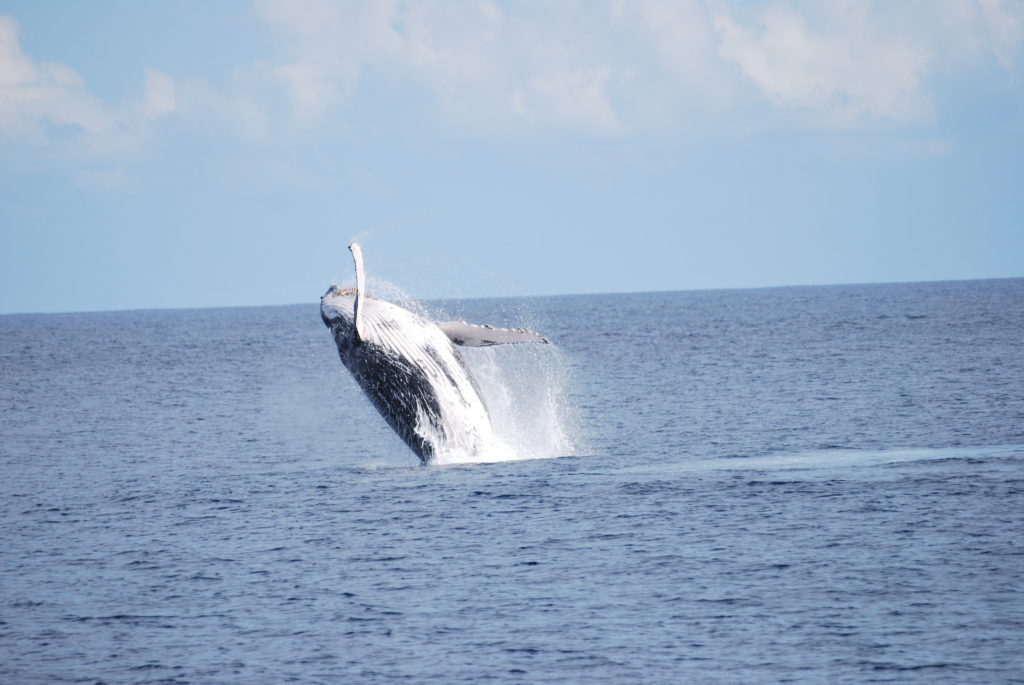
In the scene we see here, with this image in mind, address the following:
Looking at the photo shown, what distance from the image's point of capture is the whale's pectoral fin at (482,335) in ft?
68.9

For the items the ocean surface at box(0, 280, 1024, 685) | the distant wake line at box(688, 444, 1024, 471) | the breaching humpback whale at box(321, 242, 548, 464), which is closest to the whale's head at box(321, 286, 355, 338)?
the breaching humpback whale at box(321, 242, 548, 464)

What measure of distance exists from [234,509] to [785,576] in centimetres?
1076

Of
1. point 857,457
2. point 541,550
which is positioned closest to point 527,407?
point 857,457

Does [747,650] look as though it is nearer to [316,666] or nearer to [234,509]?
[316,666]

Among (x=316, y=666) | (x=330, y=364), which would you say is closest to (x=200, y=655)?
(x=316, y=666)

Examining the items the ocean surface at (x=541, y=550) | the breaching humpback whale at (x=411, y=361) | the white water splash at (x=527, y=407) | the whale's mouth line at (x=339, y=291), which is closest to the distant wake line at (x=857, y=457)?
the ocean surface at (x=541, y=550)

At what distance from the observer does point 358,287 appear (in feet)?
61.6

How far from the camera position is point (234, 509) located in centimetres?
2356

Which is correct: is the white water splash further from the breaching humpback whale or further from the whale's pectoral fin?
the whale's pectoral fin

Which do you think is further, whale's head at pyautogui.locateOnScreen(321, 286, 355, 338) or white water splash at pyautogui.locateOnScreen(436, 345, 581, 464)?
white water splash at pyautogui.locateOnScreen(436, 345, 581, 464)

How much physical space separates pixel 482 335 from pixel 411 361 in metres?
1.25

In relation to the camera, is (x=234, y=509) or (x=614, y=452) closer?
(x=234, y=509)

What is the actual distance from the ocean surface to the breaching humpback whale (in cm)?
145

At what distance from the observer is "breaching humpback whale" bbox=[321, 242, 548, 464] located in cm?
2064
